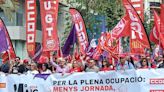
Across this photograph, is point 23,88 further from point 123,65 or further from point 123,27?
point 123,27

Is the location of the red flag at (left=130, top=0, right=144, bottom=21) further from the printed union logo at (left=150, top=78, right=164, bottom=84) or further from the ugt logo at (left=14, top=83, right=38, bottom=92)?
the ugt logo at (left=14, top=83, right=38, bottom=92)

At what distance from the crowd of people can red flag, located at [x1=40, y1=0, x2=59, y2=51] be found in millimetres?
1631

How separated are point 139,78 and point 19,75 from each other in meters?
3.64

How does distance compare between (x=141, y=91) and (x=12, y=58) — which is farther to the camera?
(x=12, y=58)

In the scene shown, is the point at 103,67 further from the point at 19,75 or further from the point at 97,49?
the point at 97,49

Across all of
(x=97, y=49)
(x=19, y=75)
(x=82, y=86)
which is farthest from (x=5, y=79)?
(x=97, y=49)

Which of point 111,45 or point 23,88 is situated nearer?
point 23,88

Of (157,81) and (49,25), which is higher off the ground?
(49,25)

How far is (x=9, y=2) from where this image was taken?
66.2 feet

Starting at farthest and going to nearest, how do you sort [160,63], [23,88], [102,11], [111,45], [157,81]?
[102,11] → [111,45] → [23,88] → [160,63] → [157,81]

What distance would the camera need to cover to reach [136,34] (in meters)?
17.0

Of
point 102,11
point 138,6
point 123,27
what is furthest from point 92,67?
point 102,11

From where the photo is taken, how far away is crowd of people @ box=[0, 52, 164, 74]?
50.5 ft

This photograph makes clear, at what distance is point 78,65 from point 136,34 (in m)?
2.13
